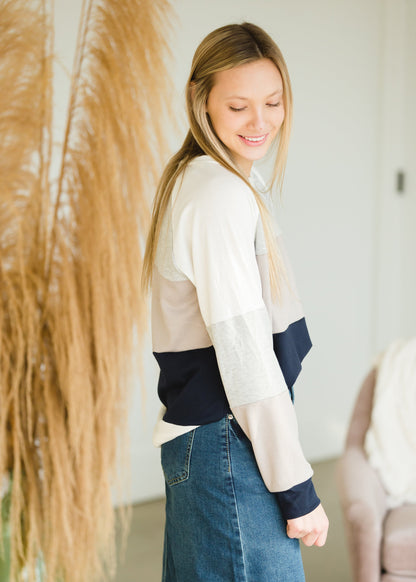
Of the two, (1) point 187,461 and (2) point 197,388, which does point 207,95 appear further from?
(1) point 187,461

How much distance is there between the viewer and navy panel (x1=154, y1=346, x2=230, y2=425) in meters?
0.94

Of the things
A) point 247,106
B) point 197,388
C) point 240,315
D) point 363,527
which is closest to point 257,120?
point 247,106

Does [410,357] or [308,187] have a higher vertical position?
[308,187]

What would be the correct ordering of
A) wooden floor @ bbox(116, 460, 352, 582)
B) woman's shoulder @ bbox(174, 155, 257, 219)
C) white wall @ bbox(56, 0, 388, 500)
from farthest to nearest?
white wall @ bbox(56, 0, 388, 500) → wooden floor @ bbox(116, 460, 352, 582) → woman's shoulder @ bbox(174, 155, 257, 219)

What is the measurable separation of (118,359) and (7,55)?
0.71 m

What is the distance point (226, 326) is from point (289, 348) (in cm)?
14

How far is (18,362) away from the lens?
1.42 metres

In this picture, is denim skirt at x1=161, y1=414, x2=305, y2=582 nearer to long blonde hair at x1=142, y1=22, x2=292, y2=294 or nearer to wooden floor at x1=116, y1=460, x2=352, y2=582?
long blonde hair at x1=142, y1=22, x2=292, y2=294

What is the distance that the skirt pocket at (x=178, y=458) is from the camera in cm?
96

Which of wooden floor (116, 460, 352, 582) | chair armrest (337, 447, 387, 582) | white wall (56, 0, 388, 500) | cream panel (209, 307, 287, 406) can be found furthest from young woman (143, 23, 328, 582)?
white wall (56, 0, 388, 500)

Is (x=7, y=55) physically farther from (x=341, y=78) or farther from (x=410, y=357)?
(x=341, y=78)

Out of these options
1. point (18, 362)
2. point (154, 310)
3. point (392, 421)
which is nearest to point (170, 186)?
point (154, 310)

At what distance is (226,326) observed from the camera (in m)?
0.88

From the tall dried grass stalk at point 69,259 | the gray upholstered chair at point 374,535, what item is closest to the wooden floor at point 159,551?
the gray upholstered chair at point 374,535
